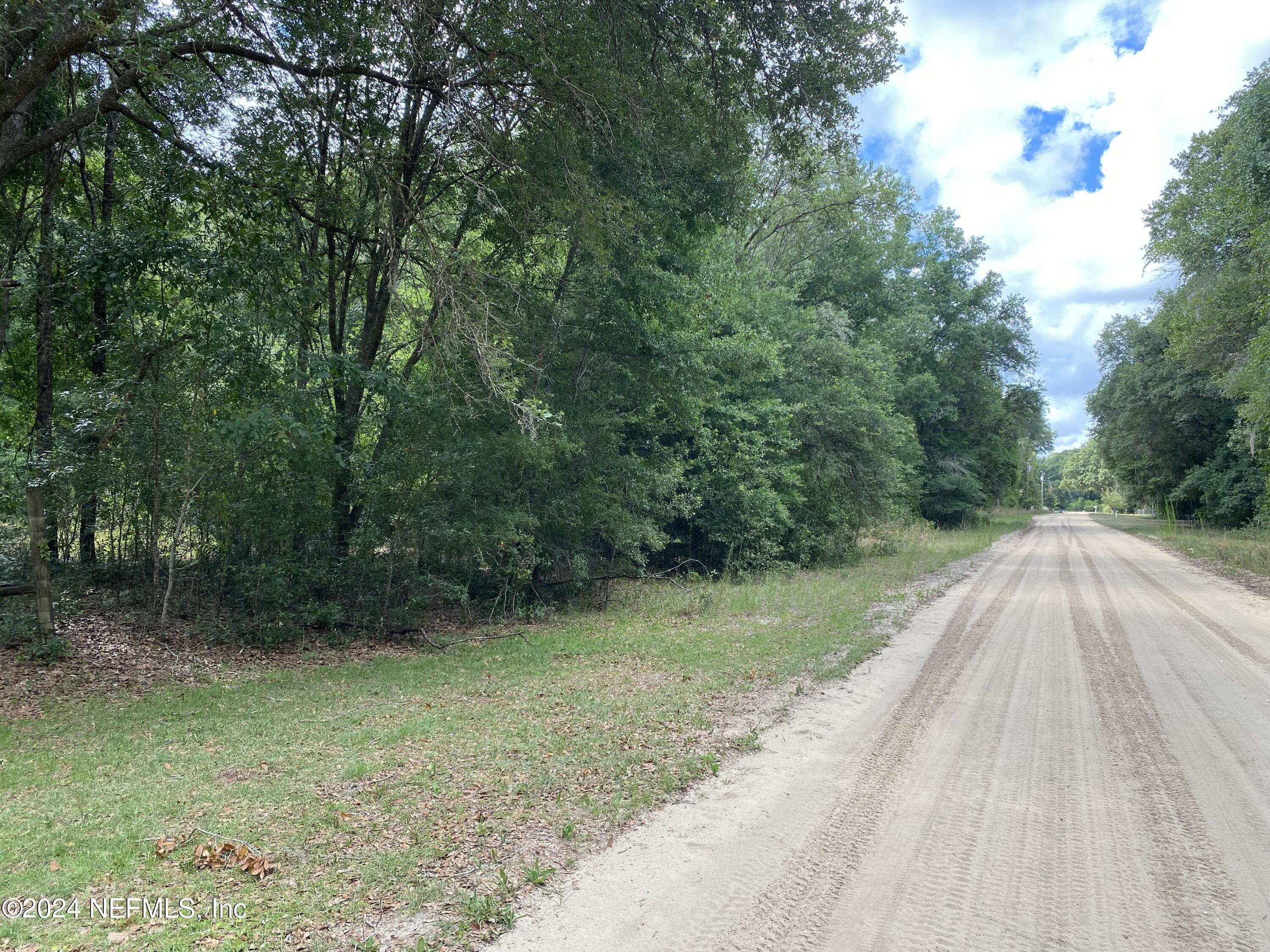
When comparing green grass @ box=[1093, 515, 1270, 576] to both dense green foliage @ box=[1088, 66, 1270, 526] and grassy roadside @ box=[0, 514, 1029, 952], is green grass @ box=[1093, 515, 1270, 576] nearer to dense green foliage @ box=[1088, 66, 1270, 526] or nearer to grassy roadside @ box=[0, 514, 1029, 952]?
dense green foliage @ box=[1088, 66, 1270, 526]

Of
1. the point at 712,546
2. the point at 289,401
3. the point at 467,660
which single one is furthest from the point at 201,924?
the point at 712,546

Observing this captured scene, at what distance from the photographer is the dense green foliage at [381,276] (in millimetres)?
8211

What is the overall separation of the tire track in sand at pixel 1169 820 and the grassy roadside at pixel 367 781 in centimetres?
256

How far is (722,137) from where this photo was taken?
9.97 m

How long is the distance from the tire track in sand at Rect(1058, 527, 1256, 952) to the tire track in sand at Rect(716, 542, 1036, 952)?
1335 mm

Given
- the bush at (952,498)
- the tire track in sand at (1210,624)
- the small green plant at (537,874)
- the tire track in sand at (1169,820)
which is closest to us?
the tire track in sand at (1169,820)

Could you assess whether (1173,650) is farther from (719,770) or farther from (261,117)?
(261,117)

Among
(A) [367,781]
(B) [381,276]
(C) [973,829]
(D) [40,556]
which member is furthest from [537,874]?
(B) [381,276]

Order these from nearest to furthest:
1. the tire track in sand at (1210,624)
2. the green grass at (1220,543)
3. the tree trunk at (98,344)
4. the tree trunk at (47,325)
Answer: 1. the tire track in sand at (1210,624)
2. the tree trunk at (98,344)
3. the tree trunk at (47,325)
4. the green grass at (1220,543)

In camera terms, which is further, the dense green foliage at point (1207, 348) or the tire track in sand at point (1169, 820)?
the dense green foliage at point (1207, 348)

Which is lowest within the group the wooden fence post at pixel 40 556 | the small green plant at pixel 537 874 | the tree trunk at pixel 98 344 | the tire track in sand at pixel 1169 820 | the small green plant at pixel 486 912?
the tire track in sand at pixel 1169 820

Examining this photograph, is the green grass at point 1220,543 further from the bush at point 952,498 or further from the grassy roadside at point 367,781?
the grassy roadside at point 367,781

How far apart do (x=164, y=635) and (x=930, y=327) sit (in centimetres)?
3142

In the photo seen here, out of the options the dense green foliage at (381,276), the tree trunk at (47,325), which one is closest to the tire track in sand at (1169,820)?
the dense green foliage at (381,276)
